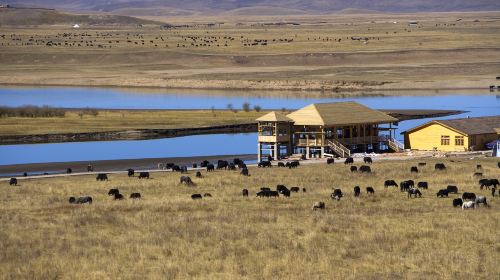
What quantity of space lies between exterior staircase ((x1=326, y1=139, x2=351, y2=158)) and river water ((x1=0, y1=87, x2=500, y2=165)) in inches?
261

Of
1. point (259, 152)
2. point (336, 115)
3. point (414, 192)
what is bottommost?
point (414, 192)

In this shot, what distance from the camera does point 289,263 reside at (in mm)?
27078

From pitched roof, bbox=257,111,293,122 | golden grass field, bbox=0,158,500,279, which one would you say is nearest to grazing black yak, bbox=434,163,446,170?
golden grass field, bbox=0,158,500,279

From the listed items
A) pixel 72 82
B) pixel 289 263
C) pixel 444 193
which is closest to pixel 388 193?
pixel 444 193

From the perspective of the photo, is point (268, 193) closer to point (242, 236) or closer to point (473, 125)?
point (242, 236)

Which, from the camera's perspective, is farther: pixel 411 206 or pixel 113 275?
pixel 411 206

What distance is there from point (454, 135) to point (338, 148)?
668 centimetres

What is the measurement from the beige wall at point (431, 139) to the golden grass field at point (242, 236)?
1789 cm

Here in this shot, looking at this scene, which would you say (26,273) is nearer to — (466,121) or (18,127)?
(466,121)

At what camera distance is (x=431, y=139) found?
62.7 meters

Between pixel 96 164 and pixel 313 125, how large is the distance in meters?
12.0

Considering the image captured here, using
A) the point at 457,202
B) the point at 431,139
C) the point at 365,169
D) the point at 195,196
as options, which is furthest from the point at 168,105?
the point at 457,202

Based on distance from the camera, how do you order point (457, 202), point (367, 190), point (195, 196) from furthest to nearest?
point (367, 190)
point (195, 196)
point (457, 202)

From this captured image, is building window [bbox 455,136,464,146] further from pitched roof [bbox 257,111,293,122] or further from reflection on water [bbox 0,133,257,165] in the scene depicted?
reflection on water [bbox 0,133,257,165]
